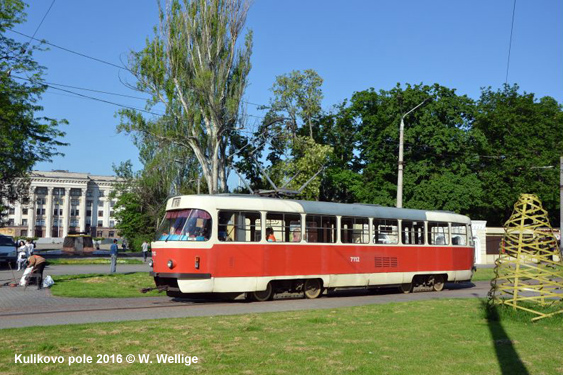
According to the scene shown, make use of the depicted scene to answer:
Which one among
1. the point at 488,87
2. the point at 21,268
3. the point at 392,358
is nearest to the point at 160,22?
the point at 21,268

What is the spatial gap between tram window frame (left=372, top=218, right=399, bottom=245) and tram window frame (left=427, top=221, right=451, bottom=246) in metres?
1.91

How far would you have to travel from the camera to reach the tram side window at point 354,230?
19781mm

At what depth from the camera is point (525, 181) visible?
Result: 52.4 meters

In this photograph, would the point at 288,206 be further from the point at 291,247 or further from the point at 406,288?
the point at 406,288

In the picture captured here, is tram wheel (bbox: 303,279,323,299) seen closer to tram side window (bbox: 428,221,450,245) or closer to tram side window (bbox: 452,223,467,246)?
tram side window (bbox: 428,221,450,245)

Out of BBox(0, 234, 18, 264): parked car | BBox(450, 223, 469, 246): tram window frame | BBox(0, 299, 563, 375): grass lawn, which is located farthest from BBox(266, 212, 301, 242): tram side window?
BBox(0, 234, 18, 264): parked car

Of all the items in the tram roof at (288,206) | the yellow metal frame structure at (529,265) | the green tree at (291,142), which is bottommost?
the yellow metal frame structure at (529,265)

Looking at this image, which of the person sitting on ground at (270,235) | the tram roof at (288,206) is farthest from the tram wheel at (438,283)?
the person sitting on ground at (270,235)

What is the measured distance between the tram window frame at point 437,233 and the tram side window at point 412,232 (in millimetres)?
444

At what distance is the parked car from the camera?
34.5m

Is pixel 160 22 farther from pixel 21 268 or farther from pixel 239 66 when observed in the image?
pixel 21 268

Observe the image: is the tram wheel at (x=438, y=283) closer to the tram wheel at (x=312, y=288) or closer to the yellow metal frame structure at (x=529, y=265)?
the tram wheel at (x=312, y=288)

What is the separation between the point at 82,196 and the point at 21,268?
116 metres

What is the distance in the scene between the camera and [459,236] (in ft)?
79.9
